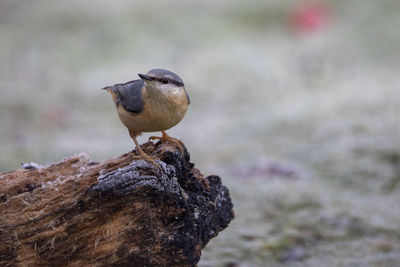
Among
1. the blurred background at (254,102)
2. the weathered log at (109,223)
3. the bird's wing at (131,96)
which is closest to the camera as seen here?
the weathered log at (109,223)

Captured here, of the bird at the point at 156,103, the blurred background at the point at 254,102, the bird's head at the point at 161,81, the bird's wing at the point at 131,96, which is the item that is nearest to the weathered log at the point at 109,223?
the bird at the point at 156,103

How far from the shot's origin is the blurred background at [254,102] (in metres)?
5.54

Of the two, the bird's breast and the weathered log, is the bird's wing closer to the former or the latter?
the bird's breast

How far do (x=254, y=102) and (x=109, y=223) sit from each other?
736cm

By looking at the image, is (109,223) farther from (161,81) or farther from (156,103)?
(161,81)

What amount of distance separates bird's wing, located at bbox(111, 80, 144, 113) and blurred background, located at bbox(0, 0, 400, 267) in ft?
5.89

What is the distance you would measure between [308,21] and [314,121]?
487cm

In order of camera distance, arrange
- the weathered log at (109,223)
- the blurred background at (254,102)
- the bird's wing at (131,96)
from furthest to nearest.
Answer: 1. the blurred background at (254,102)
2. the bird's wing at (131,96)
3. the weathered log at (109,223)

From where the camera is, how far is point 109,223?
3.36m

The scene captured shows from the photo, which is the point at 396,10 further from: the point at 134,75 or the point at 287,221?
the point at 287,221

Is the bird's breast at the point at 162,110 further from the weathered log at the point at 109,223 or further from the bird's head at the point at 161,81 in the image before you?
the weathered log at the point at 109,223

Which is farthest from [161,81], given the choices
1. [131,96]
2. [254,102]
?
[254,102]

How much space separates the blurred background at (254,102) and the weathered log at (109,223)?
1368 millimetres

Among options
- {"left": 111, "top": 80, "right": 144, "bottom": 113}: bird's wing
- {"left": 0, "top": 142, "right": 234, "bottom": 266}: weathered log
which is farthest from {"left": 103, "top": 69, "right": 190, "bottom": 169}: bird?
{"left": 0, "top": 142, "right": 234, "bottom": 266}: weathered log
